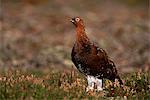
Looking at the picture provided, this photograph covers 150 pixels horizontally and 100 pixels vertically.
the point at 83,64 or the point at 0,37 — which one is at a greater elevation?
the point at 0,37

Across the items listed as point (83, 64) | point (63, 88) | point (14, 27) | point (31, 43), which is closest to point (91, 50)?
point (83, 64)

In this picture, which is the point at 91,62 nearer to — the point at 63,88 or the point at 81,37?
the point at 81,37

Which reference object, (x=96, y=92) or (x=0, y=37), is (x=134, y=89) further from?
(x=0, y=37)

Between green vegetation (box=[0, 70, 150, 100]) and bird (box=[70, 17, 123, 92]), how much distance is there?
206 mm

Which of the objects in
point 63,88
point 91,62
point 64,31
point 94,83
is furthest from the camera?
point 64,31

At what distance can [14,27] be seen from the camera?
117 ft

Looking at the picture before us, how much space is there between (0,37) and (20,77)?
64.0ft

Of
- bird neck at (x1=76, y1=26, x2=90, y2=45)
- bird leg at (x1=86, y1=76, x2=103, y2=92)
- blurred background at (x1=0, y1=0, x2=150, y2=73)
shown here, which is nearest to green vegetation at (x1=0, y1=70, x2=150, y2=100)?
bird leg at (x1=86, y1=76, x2=103, y2=92)

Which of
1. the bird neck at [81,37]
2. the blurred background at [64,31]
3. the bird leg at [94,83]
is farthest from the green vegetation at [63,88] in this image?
the blurred background at [64,31]

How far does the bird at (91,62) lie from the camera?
1329 cm

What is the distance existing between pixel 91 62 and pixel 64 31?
2315cm

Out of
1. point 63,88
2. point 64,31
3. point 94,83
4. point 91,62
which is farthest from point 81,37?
point 64,31

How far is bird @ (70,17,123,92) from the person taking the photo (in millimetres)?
13289

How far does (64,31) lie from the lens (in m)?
36.4
